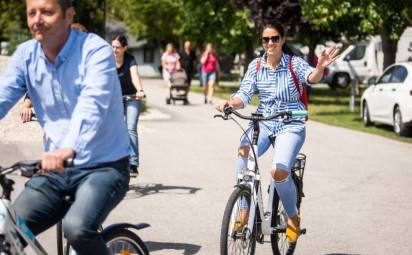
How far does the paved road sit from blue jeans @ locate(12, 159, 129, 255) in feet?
9.29

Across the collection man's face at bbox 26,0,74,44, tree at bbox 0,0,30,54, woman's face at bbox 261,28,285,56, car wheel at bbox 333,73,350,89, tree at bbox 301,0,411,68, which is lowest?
car wheel at bbox 333,73,350,89

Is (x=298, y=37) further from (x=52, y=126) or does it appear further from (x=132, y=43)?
(x=132, y=43)

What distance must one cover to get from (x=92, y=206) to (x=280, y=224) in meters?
2.78

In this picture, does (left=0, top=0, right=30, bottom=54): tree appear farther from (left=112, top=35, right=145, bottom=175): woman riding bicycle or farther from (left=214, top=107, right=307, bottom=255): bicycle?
(left=214, top=107, right=307, bottom=255): bicycle

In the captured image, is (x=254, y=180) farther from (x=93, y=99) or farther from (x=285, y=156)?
(x=93, y=99)

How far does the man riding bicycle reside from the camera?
3822mm

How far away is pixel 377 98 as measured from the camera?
19062 mm

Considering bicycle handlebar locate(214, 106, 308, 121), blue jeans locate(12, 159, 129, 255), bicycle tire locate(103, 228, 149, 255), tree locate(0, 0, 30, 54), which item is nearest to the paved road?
bicycle handlebar locate(214, 106, 308, 121)

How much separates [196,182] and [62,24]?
6.98 m

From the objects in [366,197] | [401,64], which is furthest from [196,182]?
[401,64]

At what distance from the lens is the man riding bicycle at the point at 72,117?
382cm

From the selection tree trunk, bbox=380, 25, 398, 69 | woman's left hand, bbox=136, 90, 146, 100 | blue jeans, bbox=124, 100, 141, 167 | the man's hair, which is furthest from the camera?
tree trunk, bbox=380, 25, 398, 69

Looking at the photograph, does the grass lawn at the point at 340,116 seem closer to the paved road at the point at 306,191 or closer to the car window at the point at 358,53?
the paved road at the point at 306,191

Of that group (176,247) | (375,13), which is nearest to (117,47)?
(176,247)
